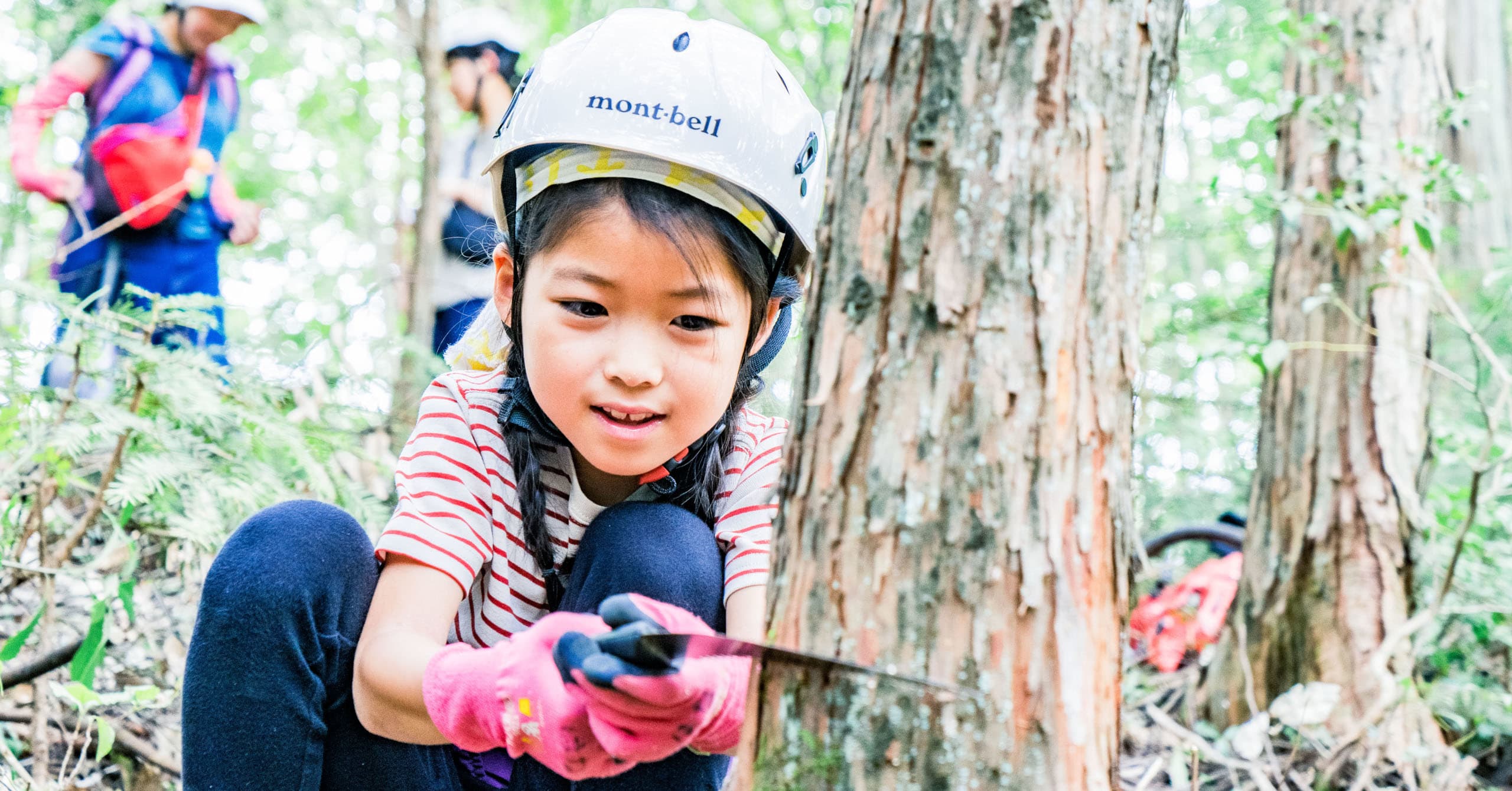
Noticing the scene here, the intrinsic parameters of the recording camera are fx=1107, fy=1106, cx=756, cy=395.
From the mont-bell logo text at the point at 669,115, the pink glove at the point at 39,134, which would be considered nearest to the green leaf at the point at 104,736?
the mont-bell logo text at the point at 669,115

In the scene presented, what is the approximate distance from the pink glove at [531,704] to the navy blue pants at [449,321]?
2.79 meters

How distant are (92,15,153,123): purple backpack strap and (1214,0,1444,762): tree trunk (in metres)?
3.81

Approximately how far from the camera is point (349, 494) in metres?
2.64

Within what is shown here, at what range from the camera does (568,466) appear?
179 cm

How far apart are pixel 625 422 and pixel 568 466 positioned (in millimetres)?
250

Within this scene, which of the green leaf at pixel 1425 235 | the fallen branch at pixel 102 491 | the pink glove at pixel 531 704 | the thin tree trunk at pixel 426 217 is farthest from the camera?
the thin tree trunk at pixel 426 217

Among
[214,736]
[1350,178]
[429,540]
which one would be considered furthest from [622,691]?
[1350,178]

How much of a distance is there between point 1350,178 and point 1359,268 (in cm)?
24

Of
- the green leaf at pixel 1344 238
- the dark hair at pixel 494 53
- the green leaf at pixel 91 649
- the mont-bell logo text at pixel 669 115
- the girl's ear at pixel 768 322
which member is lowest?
the green leaf at pixel 91 649

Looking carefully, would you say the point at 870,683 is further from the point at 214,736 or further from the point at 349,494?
the point at 349,494

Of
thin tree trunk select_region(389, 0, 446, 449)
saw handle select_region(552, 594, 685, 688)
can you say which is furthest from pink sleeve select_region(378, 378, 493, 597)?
thin tree trunk select_region(389, 0, 446, 449)

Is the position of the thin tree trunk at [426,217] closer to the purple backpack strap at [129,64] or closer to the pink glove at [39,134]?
the purple backpack strap at [129,64]

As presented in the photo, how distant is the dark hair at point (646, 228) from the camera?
5.16 ft

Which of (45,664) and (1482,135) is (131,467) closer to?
(45,664)
